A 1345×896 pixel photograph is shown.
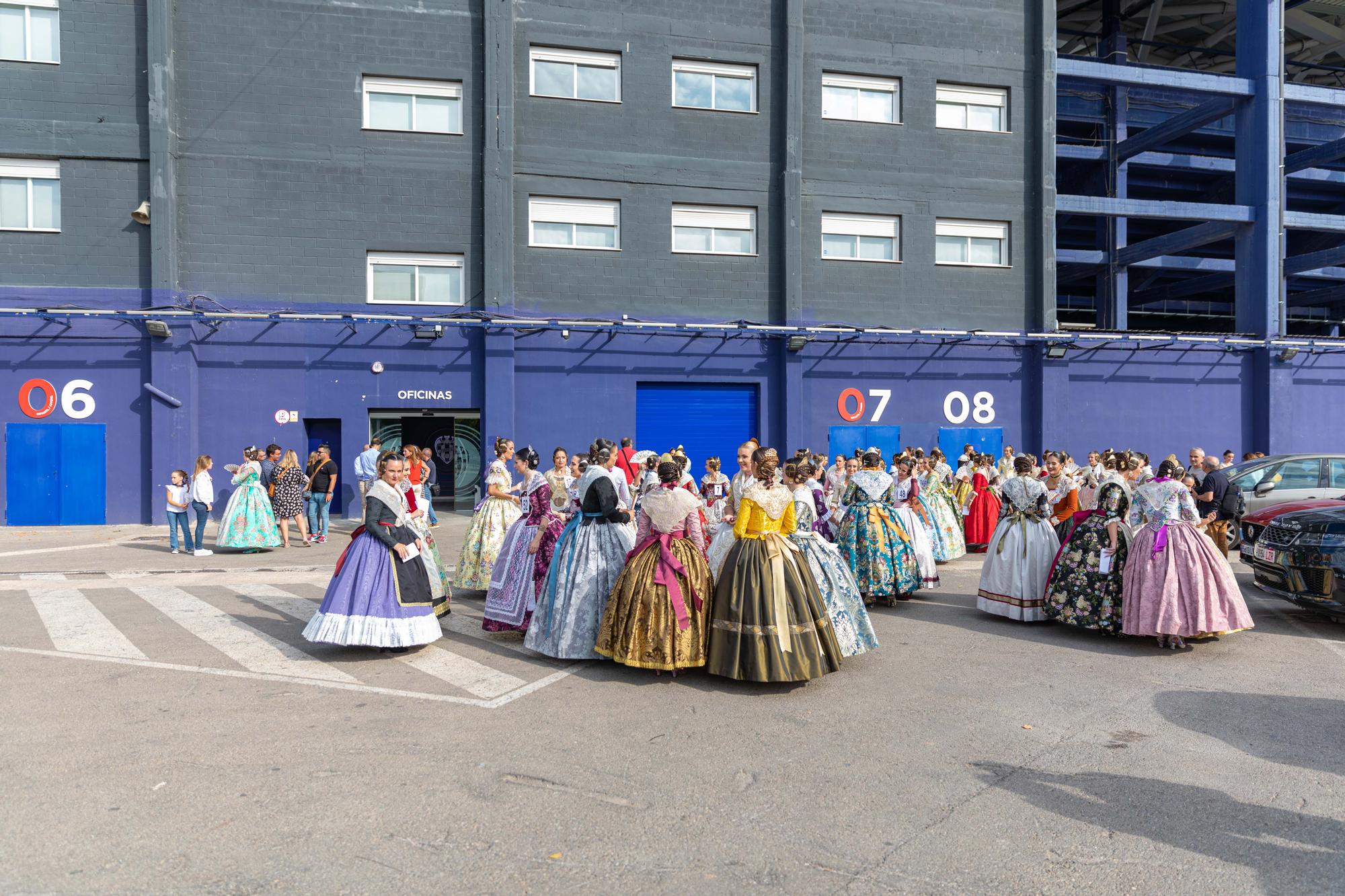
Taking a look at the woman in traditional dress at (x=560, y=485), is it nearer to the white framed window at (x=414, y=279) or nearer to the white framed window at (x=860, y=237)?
the white framed window at (x=414, y=279)

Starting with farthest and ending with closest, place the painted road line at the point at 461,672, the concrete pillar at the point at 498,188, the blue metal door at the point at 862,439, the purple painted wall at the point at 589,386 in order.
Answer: the blue metal door at the point at 862,439 < the concrete pillar at the point at 498,188 < the purple painted wall at the point at 589,386 < the painted road line at the point at 461,672

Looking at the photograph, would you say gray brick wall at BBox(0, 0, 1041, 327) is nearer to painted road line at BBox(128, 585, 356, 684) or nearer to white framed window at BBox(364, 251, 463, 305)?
white framed window at BBox(364, 251, 463, 305)

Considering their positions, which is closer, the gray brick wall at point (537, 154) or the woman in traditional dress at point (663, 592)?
the woman in traditional dress at point (663, 592)

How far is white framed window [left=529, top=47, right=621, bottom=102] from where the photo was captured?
19.6m

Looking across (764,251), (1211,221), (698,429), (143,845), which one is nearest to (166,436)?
(698,429)

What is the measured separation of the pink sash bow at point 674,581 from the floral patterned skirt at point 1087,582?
4.09 metres

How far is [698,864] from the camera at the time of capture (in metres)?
4.11

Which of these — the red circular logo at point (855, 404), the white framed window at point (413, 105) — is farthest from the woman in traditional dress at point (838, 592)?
the white framed window at point (413, 105)

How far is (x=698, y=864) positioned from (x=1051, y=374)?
67.1 feet

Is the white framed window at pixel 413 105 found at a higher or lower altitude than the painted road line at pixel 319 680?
higher

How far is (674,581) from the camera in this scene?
707 cm

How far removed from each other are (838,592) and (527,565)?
9.79ft

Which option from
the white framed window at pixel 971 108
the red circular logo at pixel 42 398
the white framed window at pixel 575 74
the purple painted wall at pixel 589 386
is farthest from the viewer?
the white framed window at pixel 971 108

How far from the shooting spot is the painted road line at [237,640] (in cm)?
739
